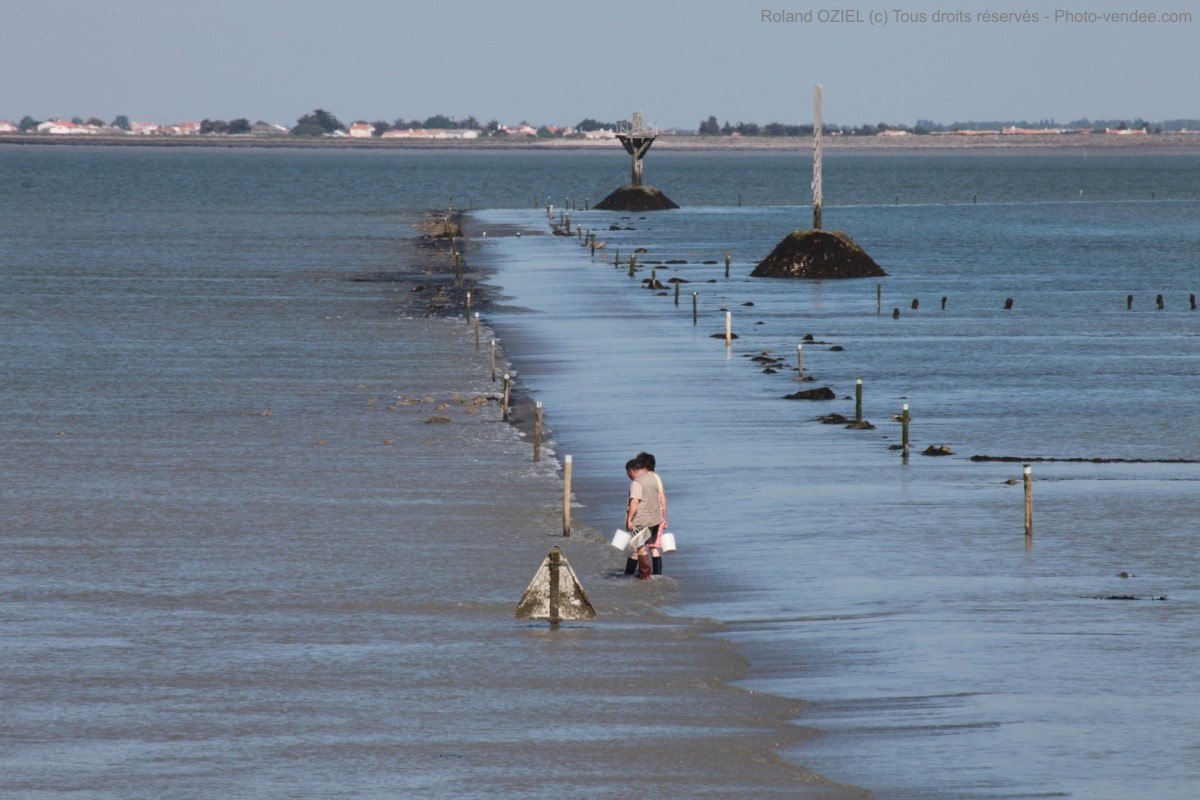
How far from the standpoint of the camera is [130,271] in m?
89.3

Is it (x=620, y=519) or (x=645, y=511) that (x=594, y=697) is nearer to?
(x=645, y=511)

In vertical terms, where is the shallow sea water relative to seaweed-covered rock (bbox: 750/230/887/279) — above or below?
below

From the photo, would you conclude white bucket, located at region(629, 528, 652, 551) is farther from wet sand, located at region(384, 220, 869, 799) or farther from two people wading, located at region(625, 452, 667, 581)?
wet sand, located at region(384, 220, 869, 799)

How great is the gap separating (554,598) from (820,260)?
6827 centimetres

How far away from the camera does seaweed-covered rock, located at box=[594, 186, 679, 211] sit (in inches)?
6580

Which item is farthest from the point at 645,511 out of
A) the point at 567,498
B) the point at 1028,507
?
the point at 1028,507

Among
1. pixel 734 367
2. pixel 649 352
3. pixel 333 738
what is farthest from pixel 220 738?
pixel 649 352

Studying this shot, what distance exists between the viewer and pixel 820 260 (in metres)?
88.8

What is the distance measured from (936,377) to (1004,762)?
3481 cm

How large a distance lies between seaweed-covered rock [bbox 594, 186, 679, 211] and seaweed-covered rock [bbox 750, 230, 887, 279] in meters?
78.3

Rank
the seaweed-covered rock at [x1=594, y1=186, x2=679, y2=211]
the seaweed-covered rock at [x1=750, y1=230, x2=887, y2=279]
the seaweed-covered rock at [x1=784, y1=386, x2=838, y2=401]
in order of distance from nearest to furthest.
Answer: the seaweed-covered rock at [x1=784, y1=386, x2=838, y2=401] < the seaweed-covered rock at [x1=750, y1=230, x2=887, y2=279] < the seaweed-covered rock at [x1=594, y1=186, x2=679, y2=211]

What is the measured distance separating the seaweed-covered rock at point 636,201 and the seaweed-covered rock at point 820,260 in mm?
78293

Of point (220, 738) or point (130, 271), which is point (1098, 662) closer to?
point (220, 738)

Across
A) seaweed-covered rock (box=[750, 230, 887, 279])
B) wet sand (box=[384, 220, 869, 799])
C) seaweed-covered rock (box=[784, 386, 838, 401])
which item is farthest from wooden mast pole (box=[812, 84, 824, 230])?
wet sand (box=[384, 220, 869, 799])
